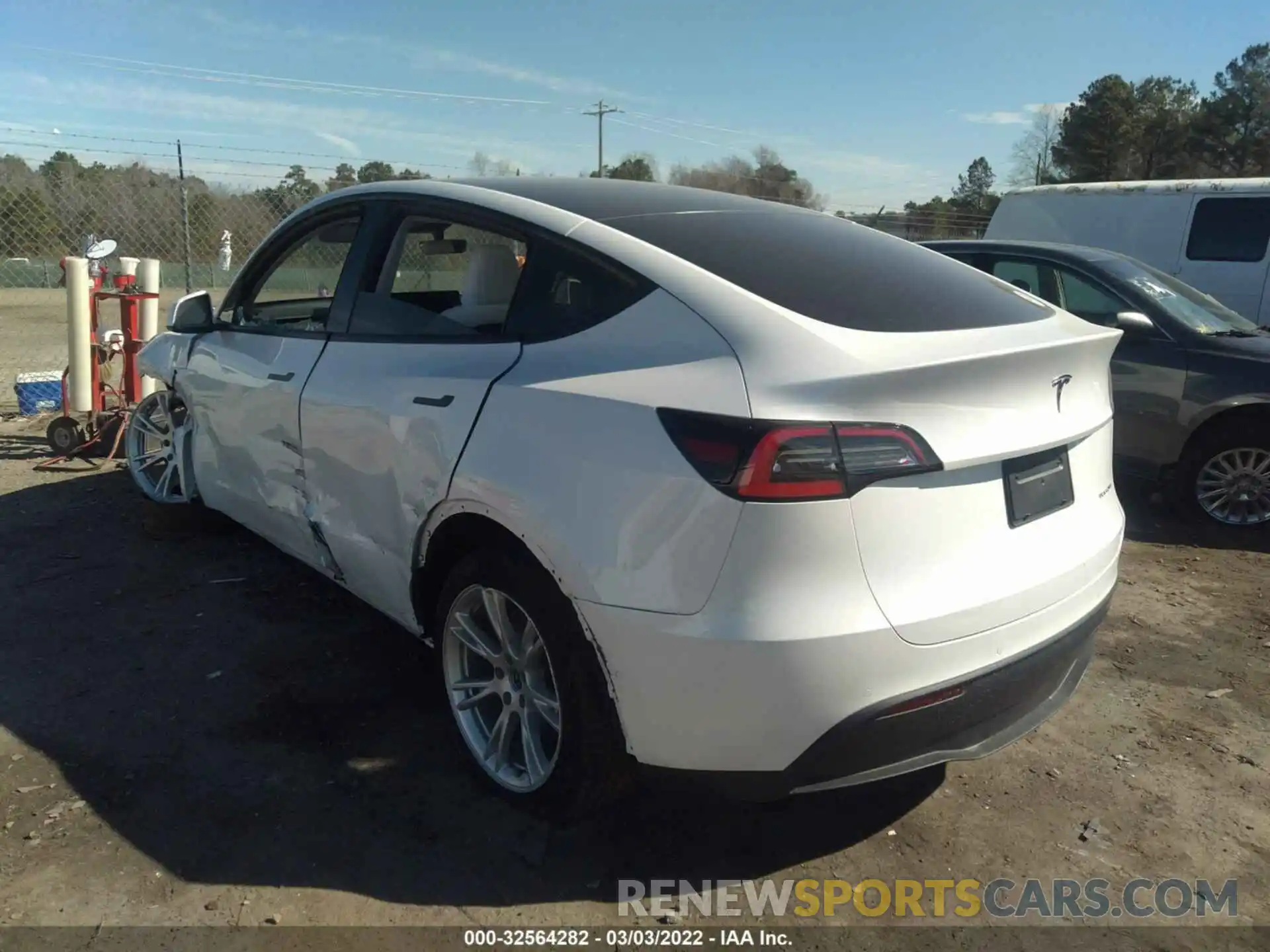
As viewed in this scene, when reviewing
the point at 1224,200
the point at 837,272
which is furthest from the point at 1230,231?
the point at 837,272

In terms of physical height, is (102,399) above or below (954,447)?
above

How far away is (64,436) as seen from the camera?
6.82m

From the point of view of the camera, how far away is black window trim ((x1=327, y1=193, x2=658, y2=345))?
103 inches

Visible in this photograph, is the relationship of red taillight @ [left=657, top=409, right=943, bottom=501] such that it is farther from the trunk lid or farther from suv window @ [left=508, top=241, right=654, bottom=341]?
suv window @ [left=508, top=241, right=654, bottom=341]

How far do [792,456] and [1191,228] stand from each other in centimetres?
946

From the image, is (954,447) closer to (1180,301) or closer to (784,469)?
(784,469)

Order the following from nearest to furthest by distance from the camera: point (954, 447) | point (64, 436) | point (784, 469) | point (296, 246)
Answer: point (784, 469), point (954, 447), point (296, 246), point (64, 436)

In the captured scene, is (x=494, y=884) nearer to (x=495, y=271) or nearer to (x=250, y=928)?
(x=250, y=928)

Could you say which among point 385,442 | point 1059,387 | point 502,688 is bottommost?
point 502,688

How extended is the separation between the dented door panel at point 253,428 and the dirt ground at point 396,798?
50 centimetres

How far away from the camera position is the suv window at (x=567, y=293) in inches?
98.3

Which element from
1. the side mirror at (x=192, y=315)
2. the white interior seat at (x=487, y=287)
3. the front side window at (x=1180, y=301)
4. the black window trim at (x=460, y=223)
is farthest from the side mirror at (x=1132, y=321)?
the side mirror at (x=192, y=315)

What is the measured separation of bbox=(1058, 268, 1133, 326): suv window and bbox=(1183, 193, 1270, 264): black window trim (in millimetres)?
4089

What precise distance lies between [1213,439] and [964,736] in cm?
466
